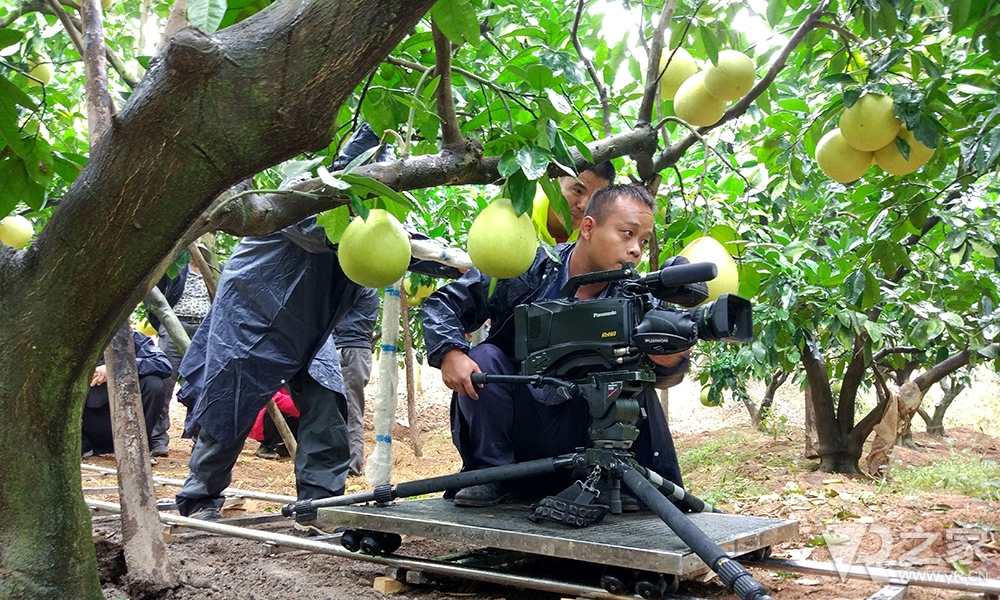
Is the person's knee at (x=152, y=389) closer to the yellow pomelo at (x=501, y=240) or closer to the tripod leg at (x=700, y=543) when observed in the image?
the yellow pomelo at (x=501, y=240)

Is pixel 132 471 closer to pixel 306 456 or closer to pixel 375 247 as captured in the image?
pixel 375 247

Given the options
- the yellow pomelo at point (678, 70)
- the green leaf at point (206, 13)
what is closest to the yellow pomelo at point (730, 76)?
the yellow pomelo at point (678, 70)

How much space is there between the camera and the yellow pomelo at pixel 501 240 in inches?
80.3

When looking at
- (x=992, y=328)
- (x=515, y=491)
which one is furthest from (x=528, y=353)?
(x=992, y=328)

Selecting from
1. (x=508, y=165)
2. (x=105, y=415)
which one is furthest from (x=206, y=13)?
(x=105, y=415)

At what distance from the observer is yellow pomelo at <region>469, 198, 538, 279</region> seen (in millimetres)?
2039

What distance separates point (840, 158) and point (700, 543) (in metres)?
1.36

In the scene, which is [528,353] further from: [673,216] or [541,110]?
[673,216]

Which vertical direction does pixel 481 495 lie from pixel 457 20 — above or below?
below

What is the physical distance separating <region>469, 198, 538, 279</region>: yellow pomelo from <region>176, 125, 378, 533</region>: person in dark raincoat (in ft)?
3.19

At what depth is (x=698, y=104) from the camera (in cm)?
249

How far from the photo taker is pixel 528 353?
7.39ft

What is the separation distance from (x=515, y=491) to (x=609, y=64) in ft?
5.34

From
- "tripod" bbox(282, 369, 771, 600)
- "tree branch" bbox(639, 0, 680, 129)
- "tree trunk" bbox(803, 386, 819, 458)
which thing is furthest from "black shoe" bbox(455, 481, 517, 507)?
"tree trunk" bbox(803, 386, 819, 458)
